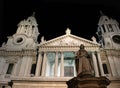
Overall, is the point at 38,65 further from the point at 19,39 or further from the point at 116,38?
the point at 116,38

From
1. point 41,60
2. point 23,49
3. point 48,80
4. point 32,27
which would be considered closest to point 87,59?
point 48,80

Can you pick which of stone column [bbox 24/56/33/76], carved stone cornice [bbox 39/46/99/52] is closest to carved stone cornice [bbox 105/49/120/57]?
carved stone cornice [bbox 39/46/99/52]

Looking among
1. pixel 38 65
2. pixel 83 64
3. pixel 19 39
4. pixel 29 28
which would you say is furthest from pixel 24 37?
pixel 83 64

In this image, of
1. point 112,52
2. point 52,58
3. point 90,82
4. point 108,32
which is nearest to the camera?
point 90,82

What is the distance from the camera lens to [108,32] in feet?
114

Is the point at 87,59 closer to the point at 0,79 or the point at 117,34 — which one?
the point at 0,79

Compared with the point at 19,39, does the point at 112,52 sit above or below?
below

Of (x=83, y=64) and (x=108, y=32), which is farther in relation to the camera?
(x=108, y=32)

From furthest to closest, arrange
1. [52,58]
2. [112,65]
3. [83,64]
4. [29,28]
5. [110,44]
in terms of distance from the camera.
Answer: [29,28], [110,44], [52,58], [112,65], [83,64]

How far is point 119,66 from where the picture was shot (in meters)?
26.7

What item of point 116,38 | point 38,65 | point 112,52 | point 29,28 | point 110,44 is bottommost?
point 38,65

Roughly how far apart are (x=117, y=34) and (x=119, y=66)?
29.7 ft

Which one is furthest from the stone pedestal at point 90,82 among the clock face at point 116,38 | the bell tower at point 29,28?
the bell tower at point 29,28

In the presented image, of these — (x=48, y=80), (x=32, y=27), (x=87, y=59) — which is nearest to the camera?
(x=87, y=59)
